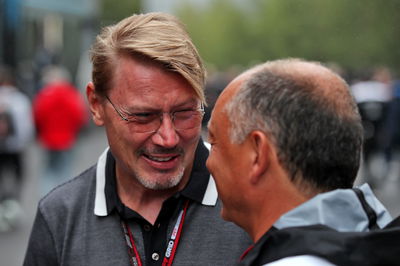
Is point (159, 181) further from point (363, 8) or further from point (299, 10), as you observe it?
point (299, 10)

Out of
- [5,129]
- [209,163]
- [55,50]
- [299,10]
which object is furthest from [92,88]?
[299,10]

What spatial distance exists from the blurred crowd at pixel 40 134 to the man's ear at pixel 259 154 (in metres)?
7.31

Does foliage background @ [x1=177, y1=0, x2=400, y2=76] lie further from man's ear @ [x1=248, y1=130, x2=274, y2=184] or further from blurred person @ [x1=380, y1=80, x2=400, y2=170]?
man's ear @ [x1=248, y1=130, x2=274, y2=184]

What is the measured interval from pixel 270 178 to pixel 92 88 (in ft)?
3.27

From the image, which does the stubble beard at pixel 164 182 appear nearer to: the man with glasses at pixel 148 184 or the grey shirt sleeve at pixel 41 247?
the man with glasses at pixel 148 184

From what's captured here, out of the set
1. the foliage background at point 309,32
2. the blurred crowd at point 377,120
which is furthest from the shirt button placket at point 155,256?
the foliage background at point 309,32

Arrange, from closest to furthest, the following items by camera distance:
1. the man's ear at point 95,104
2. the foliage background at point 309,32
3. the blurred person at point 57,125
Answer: the man's ear at point 95,104 → the blurred person at point 57,125 → the foliage background at point 309,32

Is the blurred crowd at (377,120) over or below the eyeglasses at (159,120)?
below

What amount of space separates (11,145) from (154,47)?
6.87 meters

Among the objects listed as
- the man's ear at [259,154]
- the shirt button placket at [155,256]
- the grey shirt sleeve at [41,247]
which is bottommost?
the grey shirt sleeve at [41,247]

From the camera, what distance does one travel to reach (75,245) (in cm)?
251

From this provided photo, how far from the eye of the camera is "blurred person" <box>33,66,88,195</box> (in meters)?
9.24

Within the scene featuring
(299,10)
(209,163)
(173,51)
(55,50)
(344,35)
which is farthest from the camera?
(299,10)

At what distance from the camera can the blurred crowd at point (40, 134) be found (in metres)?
9.05
